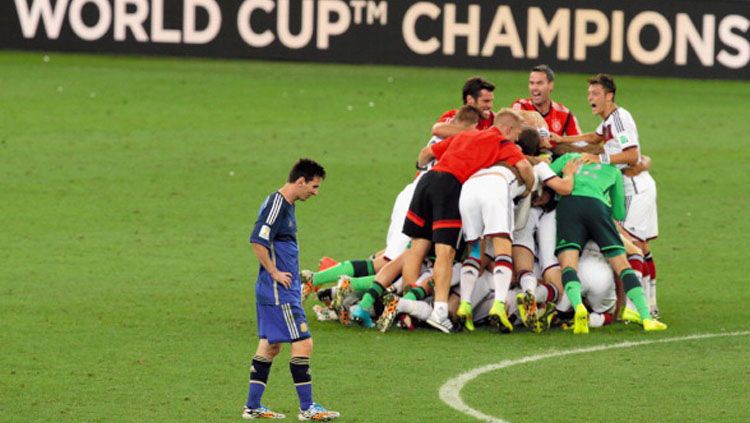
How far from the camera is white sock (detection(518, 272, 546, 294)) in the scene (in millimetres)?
13914

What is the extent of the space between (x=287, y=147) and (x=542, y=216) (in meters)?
9.74

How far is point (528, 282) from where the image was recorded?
13.9 meters

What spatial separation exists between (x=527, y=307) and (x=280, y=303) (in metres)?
3.74

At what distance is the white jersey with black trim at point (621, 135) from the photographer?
14.7 meters

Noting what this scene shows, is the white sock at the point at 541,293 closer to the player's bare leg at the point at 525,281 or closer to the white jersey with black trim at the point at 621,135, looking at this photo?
the player's bare leg at the point at 525,281

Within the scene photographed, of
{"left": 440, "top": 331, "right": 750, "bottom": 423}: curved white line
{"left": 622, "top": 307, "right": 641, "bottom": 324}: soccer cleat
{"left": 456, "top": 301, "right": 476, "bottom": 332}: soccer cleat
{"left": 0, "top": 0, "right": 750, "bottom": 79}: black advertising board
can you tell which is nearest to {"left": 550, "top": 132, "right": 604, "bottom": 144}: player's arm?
{"left": 622, "top": 307, "right": 641, "bottom": 324}: soccer cleat

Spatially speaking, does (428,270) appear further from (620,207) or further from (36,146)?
(36,146)

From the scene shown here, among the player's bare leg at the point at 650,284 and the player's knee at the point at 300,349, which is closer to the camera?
the player's knee at the point at 300,349

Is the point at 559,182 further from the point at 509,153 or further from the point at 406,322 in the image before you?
the point at 406,322

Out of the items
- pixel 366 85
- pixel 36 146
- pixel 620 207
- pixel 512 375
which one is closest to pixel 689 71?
pixel 366 85

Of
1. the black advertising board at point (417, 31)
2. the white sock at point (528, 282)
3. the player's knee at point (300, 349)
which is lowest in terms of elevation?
the white sock at point (528, 282)

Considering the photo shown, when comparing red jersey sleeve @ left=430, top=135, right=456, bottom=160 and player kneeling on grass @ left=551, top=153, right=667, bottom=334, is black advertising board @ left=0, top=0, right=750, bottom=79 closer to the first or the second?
red jersey sleeve @ left=430, top=135, right=456, bottom=160

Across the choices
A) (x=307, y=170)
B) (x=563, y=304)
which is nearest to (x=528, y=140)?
(x=563, y=304)

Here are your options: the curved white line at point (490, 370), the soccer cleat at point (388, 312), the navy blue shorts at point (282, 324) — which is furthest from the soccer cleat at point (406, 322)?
the navy blue shorts at point (282, 324)
